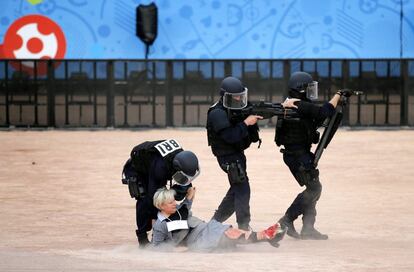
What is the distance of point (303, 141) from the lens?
11523 mm

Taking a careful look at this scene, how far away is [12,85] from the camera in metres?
29.6

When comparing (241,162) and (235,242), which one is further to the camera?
(241,162)

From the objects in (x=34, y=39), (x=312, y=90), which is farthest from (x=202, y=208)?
(x=34, y=39)

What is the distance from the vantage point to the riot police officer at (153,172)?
1061 cm

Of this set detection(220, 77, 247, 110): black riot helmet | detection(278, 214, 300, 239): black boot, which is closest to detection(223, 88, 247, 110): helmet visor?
detection(220, 77, 247, 110): black riot helmet

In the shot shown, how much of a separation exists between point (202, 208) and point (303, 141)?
9.70ft

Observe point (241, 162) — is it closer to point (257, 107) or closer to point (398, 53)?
point (257, 107)

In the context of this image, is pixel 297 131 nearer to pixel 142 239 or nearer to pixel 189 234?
pixel 189 234

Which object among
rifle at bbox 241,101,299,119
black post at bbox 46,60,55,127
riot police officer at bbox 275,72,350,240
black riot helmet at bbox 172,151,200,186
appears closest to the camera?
black riot helmet at bbox 172,151,200,186

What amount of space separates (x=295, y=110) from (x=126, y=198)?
183 inches

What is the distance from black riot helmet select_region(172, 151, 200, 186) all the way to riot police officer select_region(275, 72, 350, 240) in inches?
51.5

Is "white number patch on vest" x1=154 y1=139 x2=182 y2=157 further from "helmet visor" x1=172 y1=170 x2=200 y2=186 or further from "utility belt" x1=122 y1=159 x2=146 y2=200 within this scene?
"utility belt" x1=122 y1=159 x2=146 y2=200

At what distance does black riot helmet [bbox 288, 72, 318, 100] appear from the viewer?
11.6m

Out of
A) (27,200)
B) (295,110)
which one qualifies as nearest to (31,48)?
(27,200)
